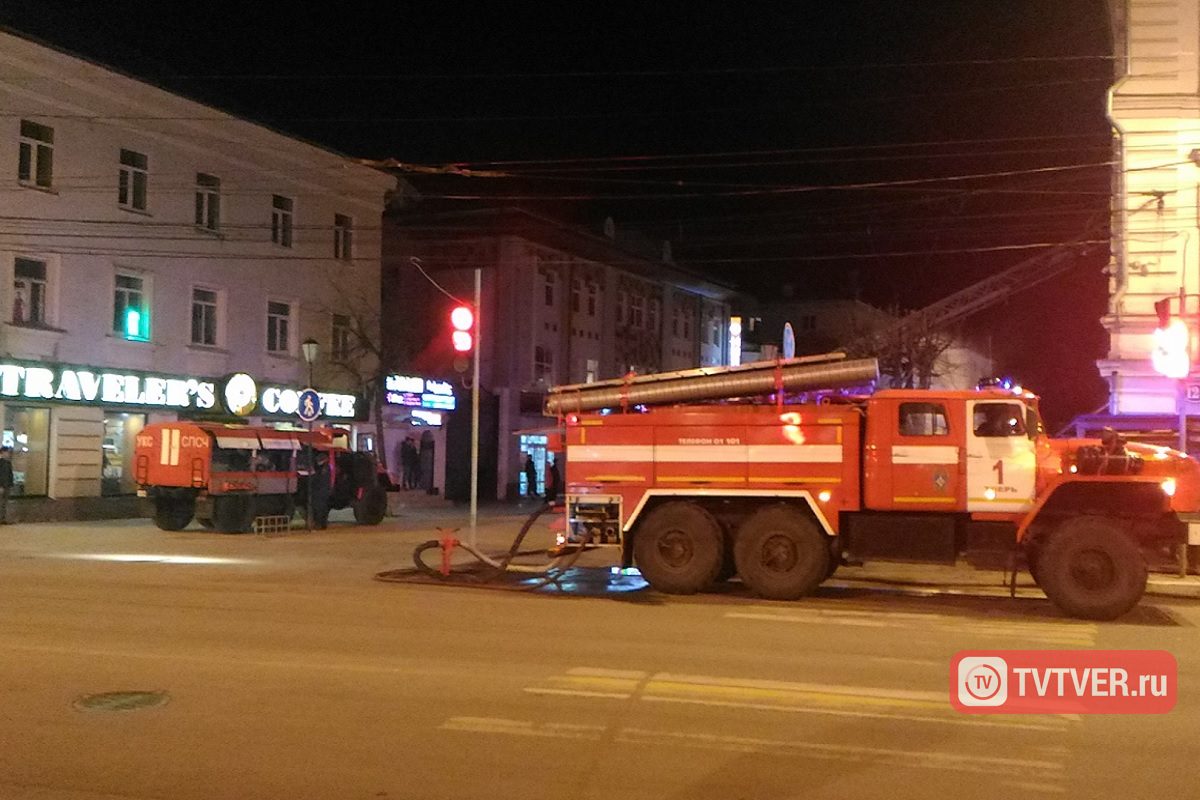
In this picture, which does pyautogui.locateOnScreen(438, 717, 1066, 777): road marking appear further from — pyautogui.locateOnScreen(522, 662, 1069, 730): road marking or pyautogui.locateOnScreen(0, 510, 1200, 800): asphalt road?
pyautogui.locateOnScreen(522, 662, 1069, 730): road marking

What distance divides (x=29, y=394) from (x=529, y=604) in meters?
16.9

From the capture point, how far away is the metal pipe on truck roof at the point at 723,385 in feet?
48.1

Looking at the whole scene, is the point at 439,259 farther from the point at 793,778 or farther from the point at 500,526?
the point at 793,778

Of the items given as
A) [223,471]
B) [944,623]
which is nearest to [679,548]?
[944,623]

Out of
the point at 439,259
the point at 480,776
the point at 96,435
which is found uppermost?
the point at 439,259

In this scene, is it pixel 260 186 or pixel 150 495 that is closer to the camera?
pixel 150 495

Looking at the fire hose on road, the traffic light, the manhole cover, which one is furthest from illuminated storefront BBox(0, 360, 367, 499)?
the manhole cover

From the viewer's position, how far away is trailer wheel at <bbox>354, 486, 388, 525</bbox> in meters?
27.8

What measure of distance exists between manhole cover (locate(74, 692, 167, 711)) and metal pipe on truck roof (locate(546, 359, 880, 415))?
8048mm

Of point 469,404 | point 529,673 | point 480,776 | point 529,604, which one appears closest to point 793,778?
point 480,776

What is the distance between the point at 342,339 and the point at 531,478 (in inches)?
348

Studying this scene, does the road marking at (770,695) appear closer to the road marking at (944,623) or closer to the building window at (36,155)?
the road marking at (944,623)

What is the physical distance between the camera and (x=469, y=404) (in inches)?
1614

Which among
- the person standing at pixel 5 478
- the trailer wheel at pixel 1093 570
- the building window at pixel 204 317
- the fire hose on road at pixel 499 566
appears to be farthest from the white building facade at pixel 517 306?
the trailer wheel at pixel 1093 570
